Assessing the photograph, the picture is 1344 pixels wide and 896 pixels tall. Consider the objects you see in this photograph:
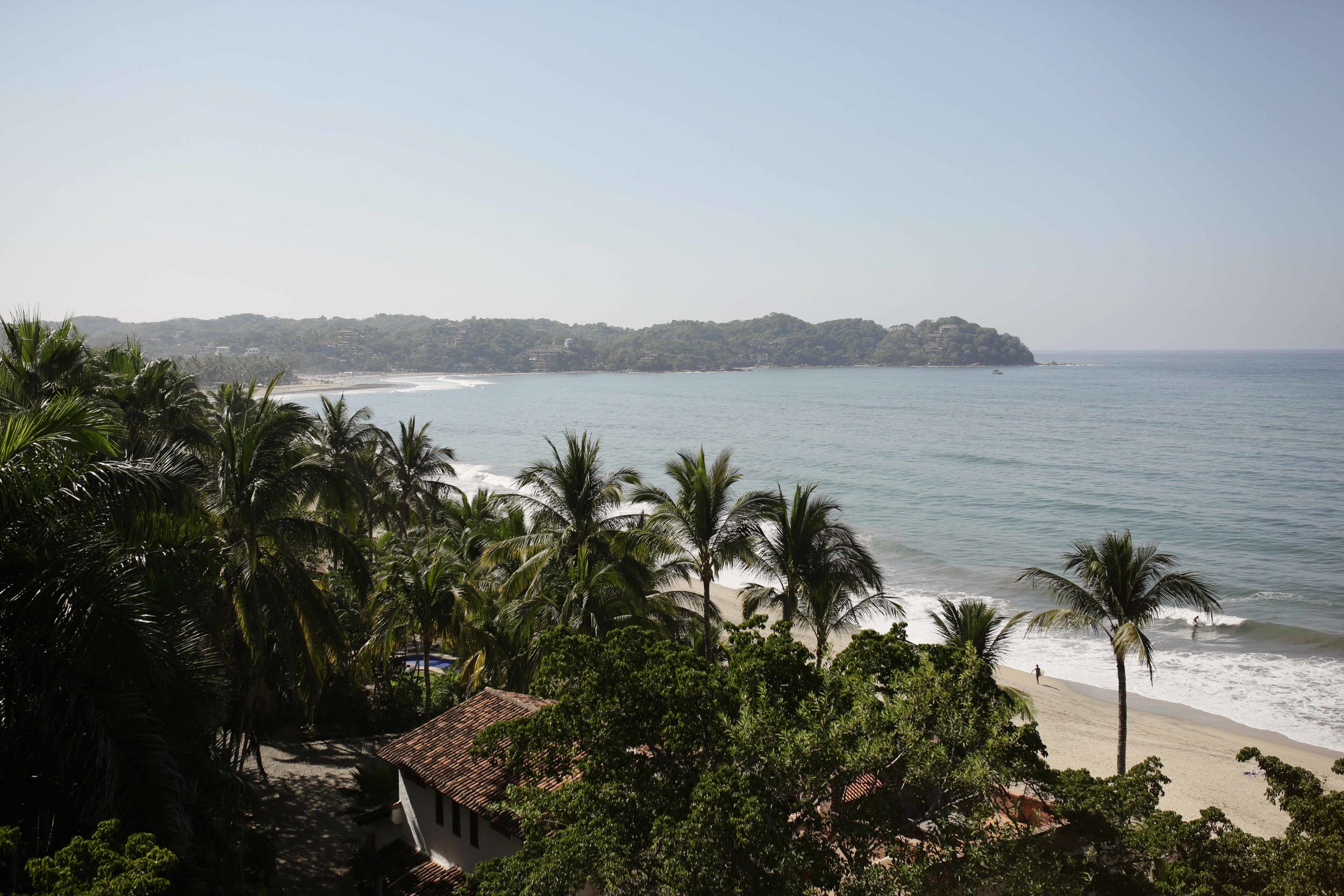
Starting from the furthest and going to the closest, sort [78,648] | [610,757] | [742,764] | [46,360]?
A: 1. [46,360]
2. [610,757]
3. [742,764]
4. [78,648]

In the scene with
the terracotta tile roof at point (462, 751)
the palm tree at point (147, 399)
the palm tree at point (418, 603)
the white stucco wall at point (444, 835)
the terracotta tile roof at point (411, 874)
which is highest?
the palm tree at point (147, 399)

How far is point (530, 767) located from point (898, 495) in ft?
162

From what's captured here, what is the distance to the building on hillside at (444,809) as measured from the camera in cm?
1145

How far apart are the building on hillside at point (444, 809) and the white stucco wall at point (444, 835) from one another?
0.04 feet

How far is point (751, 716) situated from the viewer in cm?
725

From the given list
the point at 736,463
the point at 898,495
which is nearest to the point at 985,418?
the point at 736,463

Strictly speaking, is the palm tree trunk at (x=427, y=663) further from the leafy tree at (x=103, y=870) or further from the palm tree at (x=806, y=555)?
the leafy tree at (x=103, y=870)

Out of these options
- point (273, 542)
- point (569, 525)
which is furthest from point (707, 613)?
point (273, 542)

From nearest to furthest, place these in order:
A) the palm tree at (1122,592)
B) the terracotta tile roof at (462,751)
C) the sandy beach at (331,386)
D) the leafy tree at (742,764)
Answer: the leafy tree at (742,764), the terracotta tile roof at (462,751), the palm tree at (1122,592), the sandy beach at (331,386)

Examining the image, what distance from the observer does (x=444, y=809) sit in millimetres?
12250

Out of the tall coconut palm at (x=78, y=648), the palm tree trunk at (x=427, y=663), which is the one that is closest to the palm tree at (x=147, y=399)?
the tall coconut palm at (x=78, y=648)

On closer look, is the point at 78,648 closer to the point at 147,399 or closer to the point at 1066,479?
the point at 147,399

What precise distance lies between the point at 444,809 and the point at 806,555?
8.41 metres

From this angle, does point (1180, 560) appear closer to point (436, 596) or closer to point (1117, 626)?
point (1117, 626)
